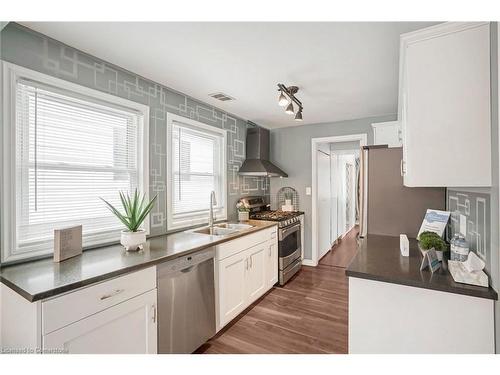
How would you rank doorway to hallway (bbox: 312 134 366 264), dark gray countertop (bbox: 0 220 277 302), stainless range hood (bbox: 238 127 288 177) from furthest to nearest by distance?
doorway to hallway (bbox: 312 134 366 264) → stainless range hood (bbox: 238 127 288 177) → dark gray countertop (bbox: 0 220 277 302)

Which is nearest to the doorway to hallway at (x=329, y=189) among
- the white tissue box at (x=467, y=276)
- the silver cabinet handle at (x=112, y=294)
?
the white tissue box at (x=467, y=276)

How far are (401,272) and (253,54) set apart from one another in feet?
5.72

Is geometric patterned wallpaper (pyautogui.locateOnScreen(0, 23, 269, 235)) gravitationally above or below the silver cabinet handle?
above

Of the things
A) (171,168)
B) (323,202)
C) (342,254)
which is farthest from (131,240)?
(342,254)

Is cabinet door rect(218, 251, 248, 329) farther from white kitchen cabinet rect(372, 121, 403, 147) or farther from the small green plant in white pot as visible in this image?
white kitchen cabinet rect(372, 121, 403, 147)

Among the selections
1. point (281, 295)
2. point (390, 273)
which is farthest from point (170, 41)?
point (281, 295)

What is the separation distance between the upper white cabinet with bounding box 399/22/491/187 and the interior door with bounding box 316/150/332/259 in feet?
9.42

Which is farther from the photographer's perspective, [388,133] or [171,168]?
[388,133]

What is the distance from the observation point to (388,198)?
2.28 m

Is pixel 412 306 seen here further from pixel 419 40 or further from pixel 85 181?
pixel 85 181

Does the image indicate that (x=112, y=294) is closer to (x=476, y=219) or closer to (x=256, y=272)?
(x=256, y=272)

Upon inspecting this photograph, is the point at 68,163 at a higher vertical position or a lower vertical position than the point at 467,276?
higher

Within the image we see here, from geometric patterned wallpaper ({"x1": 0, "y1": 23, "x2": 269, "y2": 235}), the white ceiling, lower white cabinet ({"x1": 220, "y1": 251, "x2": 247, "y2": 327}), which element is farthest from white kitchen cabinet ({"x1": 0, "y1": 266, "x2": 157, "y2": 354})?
the white ceiling

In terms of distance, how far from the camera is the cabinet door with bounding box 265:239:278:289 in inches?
119
